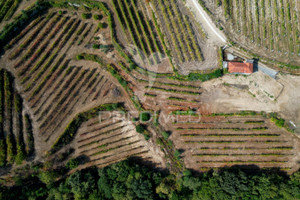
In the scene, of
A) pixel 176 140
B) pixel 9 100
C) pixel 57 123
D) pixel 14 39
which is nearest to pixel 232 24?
pixel 176 140

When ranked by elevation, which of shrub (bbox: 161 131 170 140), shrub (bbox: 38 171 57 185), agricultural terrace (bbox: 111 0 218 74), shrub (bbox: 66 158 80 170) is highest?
agricultural terrace (bbox: 111 0 218 74)

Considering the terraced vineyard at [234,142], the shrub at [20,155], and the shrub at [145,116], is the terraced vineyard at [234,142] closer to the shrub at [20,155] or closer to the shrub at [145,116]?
the shrub at [145,116]

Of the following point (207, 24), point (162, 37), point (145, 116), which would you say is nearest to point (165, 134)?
point (145, 116)

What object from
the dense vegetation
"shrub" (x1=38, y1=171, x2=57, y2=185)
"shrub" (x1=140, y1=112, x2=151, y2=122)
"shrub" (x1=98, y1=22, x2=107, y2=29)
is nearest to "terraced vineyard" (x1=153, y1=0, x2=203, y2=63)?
"shrub" (x1=98, y1=22, x2=107, y2=29)

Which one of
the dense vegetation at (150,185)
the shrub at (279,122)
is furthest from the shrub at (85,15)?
the shrub at (279,122)

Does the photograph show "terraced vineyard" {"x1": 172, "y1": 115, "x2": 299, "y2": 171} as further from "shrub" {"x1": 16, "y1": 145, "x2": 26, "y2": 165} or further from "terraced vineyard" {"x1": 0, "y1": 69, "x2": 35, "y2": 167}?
"shrub" {"x1": 16, "y1": 145, "x2": 26, "y2": 165}

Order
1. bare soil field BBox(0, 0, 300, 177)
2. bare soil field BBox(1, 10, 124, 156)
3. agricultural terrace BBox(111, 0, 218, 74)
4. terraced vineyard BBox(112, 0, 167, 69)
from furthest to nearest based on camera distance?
terraced vineyard BBox(112, 0, 167, 69), agricultural terrace BBox(111, 0, 218, 74), bare soil field BBox(1, 10, 124, 156), bare soil field BBox(0, 0, 300, 177)
